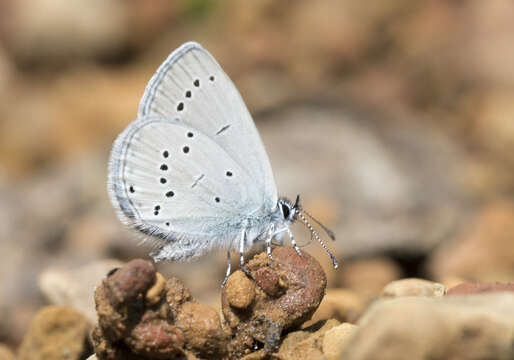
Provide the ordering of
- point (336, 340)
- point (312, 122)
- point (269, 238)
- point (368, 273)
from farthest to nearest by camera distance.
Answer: point (312, 122) < point (368, 273) < point (269, 238) < point (336, 340)

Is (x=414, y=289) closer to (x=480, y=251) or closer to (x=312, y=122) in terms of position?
(x=480, y=251)

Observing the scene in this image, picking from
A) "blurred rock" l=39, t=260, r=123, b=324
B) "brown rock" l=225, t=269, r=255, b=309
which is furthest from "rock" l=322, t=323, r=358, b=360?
"blurred rock" l=39, t=260, r=123, b=324

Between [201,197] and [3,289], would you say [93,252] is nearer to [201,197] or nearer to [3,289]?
[3,289]

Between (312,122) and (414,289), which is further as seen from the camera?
(312,122)

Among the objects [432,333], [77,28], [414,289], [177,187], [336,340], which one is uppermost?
[77,28]

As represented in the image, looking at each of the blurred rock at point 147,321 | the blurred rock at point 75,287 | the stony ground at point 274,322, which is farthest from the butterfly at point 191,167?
the blurred rock at point 147,321

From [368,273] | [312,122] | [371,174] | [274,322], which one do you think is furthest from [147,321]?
[312,122]

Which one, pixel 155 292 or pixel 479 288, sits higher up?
pixel 479 288
